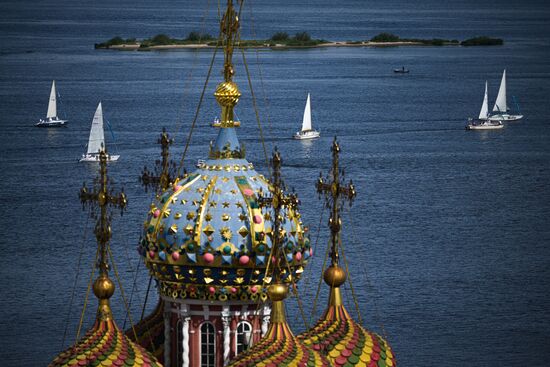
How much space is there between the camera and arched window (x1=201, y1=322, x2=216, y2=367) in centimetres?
3038

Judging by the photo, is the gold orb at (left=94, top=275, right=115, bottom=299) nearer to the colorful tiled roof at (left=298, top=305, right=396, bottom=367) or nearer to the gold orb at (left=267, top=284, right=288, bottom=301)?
the gold orb at (left=267, top=284, right=288, bottom=301)

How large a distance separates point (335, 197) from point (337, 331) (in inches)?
88.4

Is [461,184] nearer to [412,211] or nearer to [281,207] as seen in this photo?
[412,211]

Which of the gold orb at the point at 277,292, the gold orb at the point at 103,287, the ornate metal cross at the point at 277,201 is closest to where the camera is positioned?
the gold orb at the point at 277,292

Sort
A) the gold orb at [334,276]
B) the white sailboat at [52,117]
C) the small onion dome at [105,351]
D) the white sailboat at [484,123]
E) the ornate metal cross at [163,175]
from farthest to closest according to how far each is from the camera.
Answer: the white sailboat at [484,123] → the white sailboat at [52,117] → the ornate metal cross at [163,175] → the gold orb at [334,276] → the small onion dome at [105,351]

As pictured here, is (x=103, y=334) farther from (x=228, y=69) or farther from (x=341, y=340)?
(x=228, y=69)

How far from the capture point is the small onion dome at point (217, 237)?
1166 inches

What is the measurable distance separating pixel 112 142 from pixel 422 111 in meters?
49.4

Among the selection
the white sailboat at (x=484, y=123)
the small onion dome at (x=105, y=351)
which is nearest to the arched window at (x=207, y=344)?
the small onion dome at (x=105, y=351)

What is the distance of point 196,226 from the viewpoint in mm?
29688

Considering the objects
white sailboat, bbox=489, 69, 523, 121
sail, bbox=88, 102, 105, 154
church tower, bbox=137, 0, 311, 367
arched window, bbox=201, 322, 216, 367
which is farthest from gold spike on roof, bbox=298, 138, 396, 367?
white sailboat, bbox=489, 69, 523, 121

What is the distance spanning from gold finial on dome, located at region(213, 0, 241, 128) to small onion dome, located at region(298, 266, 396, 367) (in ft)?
9.97

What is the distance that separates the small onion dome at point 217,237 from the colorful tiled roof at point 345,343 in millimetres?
1271

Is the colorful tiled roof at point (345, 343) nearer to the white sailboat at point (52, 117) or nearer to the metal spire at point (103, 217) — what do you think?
the metal spire at point (103, 217)
